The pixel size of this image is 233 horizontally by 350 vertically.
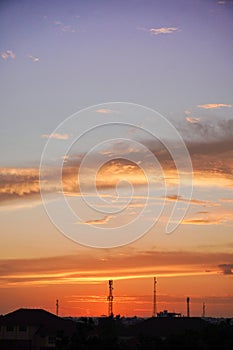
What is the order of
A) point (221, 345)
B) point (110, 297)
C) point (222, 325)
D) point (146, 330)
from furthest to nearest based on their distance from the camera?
point (110, 297), point (146, 330), point (222, 325), point (221, 345)

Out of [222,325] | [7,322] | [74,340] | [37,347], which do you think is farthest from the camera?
[7,322]

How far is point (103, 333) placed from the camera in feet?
40.9

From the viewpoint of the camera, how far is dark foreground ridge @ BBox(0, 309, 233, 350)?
27.7 ft

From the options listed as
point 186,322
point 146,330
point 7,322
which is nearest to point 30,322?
point 7,322

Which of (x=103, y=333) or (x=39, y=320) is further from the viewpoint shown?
(x=39, y=320)

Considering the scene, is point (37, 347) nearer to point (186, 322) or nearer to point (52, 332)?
Answer: point (52, 332)

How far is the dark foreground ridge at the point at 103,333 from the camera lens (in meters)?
8.45

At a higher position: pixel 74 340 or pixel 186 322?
pixel 74 340

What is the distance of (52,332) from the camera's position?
1319cm

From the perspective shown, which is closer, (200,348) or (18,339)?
(200,348)

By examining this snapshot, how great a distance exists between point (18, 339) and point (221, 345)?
215 inches

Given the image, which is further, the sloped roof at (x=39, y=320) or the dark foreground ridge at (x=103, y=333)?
the sloped roof at (x=39, y=320)

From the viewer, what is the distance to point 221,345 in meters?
8.93

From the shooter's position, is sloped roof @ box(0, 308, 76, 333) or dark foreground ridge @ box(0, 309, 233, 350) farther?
sloped roof @ box(0, 308, 76, 333)
